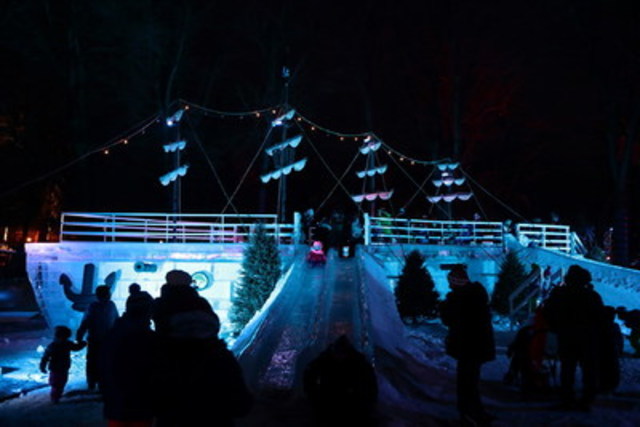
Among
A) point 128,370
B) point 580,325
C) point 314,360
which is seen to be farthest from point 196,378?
point 580,325

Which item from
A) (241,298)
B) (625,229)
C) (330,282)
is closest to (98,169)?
(241,298)

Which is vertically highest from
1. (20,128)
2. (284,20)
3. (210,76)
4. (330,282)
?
(284,20)

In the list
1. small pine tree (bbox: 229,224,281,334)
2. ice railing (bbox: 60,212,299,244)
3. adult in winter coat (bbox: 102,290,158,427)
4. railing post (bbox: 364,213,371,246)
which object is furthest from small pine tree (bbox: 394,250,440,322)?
adult in winter coat (bbox: 102,290,158,427)

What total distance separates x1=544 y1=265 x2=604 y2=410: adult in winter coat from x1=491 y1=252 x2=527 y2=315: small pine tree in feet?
45.7

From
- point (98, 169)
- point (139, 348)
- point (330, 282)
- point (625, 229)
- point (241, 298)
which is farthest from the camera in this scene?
point (98, 169)

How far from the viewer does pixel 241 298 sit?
16.0 meters

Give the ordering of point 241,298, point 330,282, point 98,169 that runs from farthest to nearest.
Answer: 1. point 98,169
2. point 241,298
3. point 330,282

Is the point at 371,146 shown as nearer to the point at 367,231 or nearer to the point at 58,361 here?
the point at 367,231

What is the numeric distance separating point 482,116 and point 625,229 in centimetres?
1042

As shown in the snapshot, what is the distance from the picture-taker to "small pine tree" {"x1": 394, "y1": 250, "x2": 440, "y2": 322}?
17844 millimetres

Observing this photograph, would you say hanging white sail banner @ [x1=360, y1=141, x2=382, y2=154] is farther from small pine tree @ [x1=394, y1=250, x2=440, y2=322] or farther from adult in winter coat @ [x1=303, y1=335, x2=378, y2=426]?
adult in winter coat @ [x1=303, y1=335, x2=378, y2=426]

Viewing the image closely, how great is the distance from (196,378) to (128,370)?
1.08 meters

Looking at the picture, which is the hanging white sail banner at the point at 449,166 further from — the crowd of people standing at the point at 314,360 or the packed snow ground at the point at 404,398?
the crowd of people standing at the point at 314,360

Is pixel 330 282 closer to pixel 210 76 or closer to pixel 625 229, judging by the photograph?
pixel 625 229
